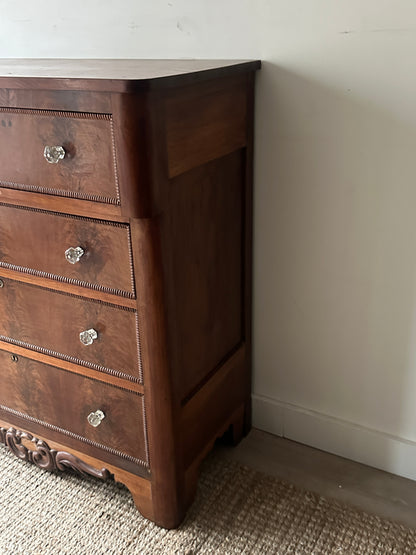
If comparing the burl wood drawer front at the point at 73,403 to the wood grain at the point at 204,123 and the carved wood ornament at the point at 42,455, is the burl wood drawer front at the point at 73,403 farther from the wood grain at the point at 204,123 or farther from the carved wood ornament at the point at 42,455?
the wood grain at the point at 204,123

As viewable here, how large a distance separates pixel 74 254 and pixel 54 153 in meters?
0.22

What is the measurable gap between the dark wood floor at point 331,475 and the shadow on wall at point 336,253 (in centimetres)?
5

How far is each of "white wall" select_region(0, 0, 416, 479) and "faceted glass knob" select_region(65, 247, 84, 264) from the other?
51 centimetres

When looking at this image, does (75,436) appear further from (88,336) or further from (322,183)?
(322,183)

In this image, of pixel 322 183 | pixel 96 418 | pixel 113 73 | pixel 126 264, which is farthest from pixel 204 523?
pixel 113 73

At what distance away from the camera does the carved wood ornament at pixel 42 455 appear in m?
1.45

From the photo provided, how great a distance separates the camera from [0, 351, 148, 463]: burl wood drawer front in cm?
132

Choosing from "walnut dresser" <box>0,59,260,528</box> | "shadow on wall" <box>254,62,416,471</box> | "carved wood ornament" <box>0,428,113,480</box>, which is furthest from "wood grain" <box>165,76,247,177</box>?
"carved wood ornament" <box>0,428,113,480</box>

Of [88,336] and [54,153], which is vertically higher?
[54,153]

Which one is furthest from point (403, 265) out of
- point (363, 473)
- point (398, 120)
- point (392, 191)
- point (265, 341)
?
point (363, 473)

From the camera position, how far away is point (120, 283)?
1.18 meters

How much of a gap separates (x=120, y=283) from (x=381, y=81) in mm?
718

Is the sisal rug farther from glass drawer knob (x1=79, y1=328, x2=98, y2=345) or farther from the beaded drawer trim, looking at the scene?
glass drawer knob (x1=79, y1=328, x2=98, y2=345)

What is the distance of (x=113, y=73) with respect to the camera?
111 centimetres
